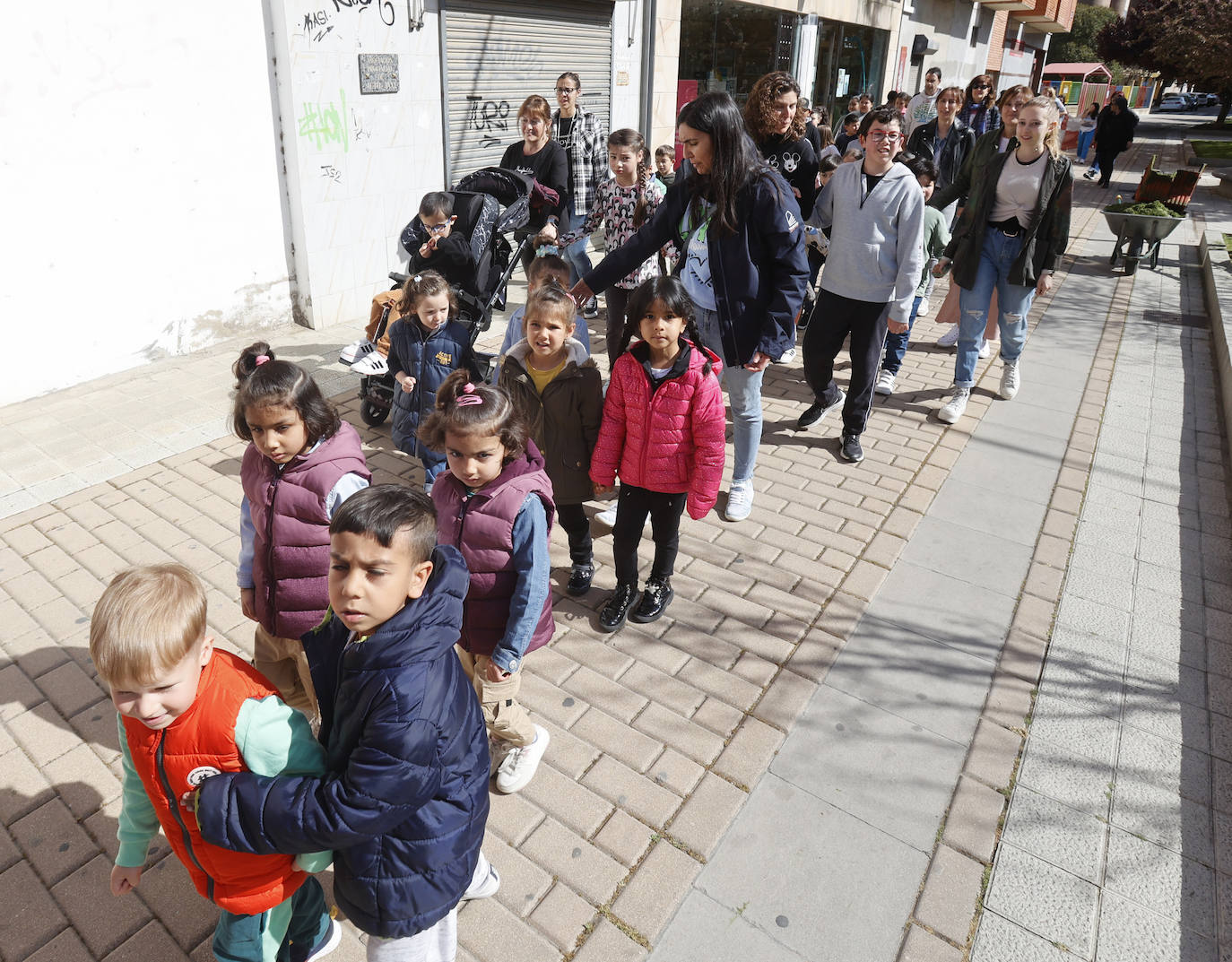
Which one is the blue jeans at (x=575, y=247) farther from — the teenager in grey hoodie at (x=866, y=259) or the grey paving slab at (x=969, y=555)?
the grey paving slab at (x=969, y=555)

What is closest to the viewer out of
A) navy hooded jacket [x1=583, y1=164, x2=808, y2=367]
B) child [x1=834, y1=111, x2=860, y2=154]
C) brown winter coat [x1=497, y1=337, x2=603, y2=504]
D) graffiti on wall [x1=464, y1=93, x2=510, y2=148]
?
brown winter coat [x1=497, y1=337, x2=603, y2=504]

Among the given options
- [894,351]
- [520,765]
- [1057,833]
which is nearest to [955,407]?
[894,351]

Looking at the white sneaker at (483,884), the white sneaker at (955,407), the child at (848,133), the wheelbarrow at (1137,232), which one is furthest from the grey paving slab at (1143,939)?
the wheelbarrow at (1137,232)

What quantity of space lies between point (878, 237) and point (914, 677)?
2675 millimetres

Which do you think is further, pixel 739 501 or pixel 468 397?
pixel 739 501

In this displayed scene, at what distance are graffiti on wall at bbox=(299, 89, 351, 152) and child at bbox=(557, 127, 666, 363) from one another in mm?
2696

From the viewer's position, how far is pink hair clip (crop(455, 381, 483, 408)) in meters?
2.54

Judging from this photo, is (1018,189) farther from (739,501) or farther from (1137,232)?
(1137,232)

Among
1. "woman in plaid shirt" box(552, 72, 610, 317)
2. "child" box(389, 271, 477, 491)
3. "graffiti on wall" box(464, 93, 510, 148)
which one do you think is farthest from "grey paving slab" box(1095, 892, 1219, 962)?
"graffiti on wall" box(464, 93, 510, 148)

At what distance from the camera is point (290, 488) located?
2.55m

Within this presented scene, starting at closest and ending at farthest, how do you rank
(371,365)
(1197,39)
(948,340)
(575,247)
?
(371,365)
(575,247)
(948,340)
(1197,39)

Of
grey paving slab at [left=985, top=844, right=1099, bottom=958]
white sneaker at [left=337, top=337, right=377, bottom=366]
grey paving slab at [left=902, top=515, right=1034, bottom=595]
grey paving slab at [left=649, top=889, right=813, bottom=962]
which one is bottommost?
grey paving slab at [left=649, top=889, right=813, bottom=962]

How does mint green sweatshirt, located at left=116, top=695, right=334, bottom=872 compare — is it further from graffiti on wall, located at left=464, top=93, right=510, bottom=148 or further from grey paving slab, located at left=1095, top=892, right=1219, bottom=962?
graffiti on wall, located at left=464, top=93, right=510, bottom=148

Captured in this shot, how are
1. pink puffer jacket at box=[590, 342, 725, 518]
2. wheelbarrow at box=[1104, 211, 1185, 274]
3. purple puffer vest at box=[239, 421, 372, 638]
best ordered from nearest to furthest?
purple puffer vest at box=[239, 421, 372, 638], pink puffer jacket at box=[590, 342, 725, 518], wheelbarrow at box=[1104, 211, 1185, 274]
